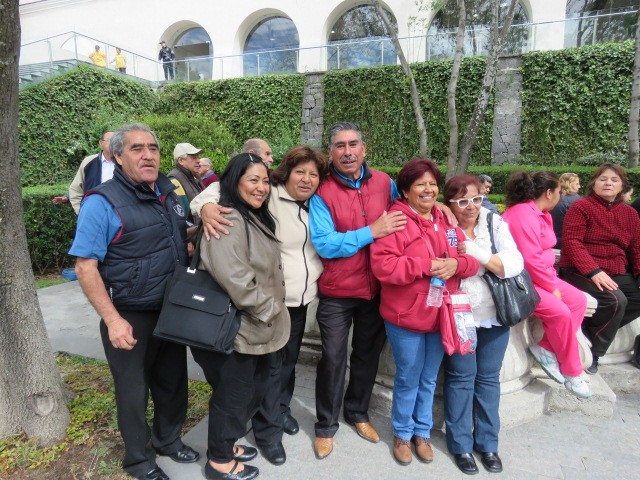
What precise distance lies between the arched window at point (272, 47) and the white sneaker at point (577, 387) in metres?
15.1

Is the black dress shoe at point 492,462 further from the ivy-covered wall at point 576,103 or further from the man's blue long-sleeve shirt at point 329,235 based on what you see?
the ivy-covered wall at point 576,103

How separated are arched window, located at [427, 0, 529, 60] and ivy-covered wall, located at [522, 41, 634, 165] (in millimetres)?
822

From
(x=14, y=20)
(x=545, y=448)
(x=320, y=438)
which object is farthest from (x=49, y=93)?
(x=545, y=448)

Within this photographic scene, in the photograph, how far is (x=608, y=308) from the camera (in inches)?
130

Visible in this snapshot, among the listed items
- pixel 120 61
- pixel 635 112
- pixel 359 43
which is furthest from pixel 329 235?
pixel 120 61

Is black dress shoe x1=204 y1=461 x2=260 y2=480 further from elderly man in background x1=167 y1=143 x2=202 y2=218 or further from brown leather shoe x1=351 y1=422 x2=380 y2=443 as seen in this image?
elderly man in background x1=167 y1=143 x2=202 y2=218

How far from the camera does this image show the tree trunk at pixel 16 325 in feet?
8.40

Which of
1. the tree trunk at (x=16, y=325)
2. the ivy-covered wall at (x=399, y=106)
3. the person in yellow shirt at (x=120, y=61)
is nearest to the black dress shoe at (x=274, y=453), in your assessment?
the tree trunk at (x=16, y=325)

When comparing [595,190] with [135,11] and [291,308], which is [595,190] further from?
[135,11]

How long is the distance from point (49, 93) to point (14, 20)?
1236 cm

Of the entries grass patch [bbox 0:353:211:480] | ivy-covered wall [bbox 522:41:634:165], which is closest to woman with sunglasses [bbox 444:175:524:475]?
grass patch [bbox 0:353:211:480]

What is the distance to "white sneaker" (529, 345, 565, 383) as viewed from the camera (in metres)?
2.96

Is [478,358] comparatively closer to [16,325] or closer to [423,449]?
[423,449]

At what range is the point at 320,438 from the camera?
274cm
